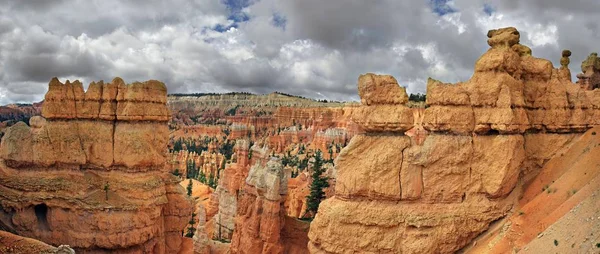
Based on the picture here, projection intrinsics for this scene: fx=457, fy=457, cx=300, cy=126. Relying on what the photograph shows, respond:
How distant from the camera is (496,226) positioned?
59.4ft

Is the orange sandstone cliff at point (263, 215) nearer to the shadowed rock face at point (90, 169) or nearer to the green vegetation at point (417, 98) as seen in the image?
the shadowed rock face at point (90, 169)

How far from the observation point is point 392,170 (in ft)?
59.3

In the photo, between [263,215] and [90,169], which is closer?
[90,169]

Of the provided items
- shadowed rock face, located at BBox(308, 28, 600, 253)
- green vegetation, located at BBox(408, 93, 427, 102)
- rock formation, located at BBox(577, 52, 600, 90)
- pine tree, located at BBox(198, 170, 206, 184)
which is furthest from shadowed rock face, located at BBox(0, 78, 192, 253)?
green vegetation, located at BBox(408, 93, 427, 102)

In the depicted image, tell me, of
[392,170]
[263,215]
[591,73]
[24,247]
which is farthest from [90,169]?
[591,73]

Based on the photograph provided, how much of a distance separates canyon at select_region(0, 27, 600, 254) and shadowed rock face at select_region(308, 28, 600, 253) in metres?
0.05

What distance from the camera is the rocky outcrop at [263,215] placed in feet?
88.6

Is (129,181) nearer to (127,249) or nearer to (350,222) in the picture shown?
(127,249)

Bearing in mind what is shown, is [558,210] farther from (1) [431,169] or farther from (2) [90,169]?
(2) [90,169]

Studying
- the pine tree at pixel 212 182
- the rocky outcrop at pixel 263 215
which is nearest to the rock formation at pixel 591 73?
the rocky outcrop at pixel 263 215

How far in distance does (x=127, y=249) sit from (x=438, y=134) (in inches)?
614

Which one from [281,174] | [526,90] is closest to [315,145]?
[281,174]

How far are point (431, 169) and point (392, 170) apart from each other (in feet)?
5.13

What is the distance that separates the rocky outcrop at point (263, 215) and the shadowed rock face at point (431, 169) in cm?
828
